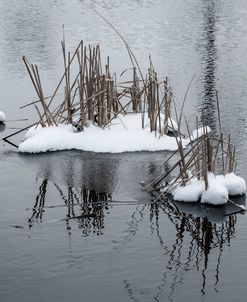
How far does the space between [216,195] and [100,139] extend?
3.74 metres

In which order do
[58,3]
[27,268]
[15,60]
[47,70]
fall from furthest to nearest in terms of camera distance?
1. [58,3]
2. [15,60]
3. [47,70]
4. [27,268]

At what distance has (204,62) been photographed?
2152 centimetres

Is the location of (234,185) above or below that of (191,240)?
above

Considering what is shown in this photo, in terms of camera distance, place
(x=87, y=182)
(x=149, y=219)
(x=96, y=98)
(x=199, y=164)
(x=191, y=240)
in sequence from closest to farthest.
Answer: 1. (x=191, y=240)
2. (x=149, y=219)
3. (x=199, y=164)
4. (x=87, y=182)
5. (x=96, y=98)

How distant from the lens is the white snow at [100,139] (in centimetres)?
1275

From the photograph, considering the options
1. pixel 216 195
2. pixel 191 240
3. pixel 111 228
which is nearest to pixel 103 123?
pixel 216 195

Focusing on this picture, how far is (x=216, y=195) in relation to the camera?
9.84 meters

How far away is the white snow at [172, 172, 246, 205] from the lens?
32.3 ft

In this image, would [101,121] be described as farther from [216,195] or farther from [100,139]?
[216,195]

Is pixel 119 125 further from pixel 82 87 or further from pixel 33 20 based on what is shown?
pixel 33 20

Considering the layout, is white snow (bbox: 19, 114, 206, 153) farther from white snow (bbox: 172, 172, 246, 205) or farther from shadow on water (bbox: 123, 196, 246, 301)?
shadow on water (bbox: 123, 196, 246, 301)

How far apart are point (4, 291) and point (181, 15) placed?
25.8 m

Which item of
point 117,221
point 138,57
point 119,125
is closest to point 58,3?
point 138,57

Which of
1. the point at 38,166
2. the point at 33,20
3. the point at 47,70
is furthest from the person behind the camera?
the point at 33,20
